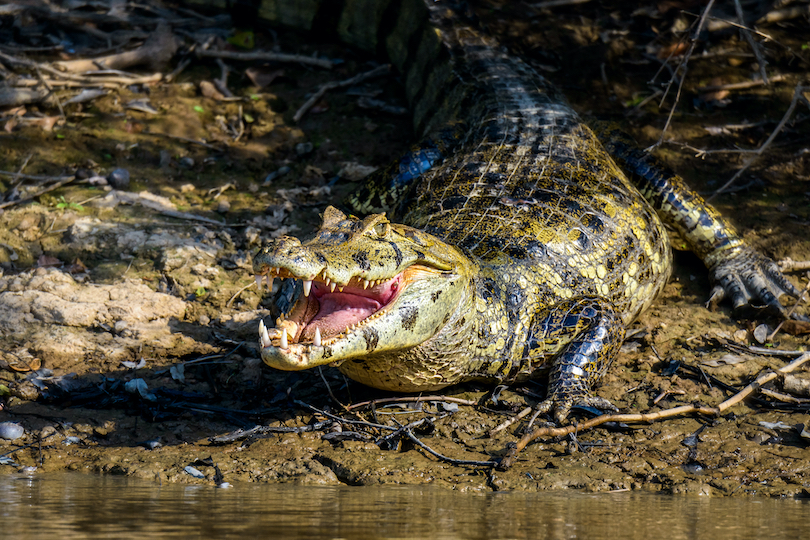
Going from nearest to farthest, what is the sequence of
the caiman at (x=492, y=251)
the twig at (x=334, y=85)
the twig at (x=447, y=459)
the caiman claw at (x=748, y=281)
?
1. the twig at (x=447, y=459)
2. the caiman at (x=492, y=251)
3. the caiman claw at (x=748, y=281)
4. the twig at (x=334, y=85)

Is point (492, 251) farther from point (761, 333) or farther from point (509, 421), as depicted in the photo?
point (761, 333)

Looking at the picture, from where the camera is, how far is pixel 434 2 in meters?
6.60

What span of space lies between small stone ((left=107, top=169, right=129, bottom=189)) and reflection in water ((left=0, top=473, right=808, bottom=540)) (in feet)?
9.72

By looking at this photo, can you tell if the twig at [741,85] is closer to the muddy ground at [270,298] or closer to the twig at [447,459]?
the muddy ground at [270,298]

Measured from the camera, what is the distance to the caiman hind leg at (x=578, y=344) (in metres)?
3.69

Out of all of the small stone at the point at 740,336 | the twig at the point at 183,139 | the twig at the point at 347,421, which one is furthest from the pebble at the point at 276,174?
the small stone at the point at 740,336

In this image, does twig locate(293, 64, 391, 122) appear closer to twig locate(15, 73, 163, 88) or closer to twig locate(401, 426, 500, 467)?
twig locate(15, 73, 163, 88)

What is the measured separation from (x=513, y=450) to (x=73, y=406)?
6.71 feet

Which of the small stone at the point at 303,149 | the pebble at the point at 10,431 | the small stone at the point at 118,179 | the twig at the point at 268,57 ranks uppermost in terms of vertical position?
the twig at the point at 268,57

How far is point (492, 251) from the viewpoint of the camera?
405 cm

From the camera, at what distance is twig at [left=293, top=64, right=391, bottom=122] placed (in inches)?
259

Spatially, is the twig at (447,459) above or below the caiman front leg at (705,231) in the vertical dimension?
below

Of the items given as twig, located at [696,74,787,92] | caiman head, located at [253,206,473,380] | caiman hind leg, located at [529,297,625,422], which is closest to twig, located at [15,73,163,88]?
caiman head, located at [253,206,473,380]

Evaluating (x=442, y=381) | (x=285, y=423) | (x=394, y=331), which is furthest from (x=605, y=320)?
(x=285, y=423)
